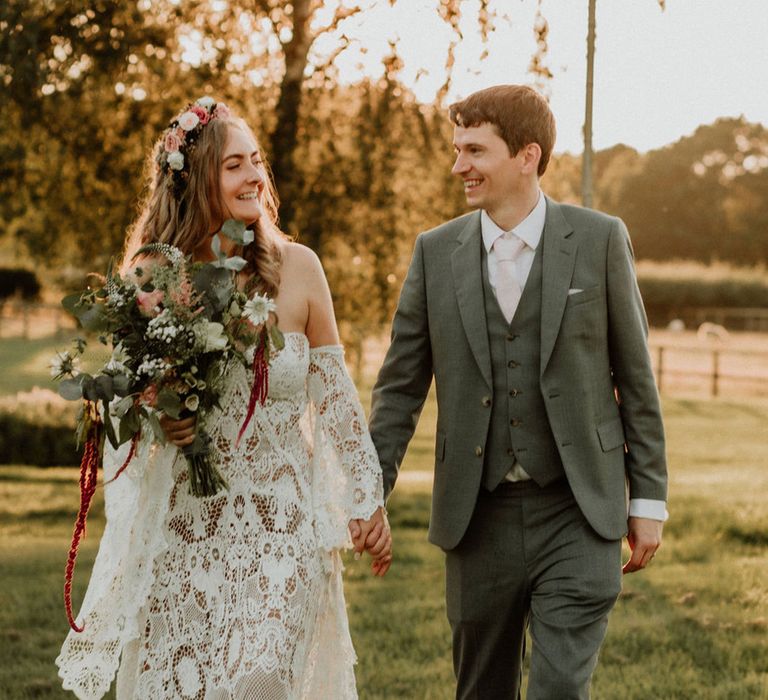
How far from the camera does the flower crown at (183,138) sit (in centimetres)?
411

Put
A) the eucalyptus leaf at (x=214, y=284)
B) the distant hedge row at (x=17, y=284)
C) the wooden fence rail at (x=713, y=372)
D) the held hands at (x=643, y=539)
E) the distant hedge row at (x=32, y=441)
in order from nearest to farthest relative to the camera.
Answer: the eucalyptus leaf at (x=214, y=284), the held hands at (x=643, y=539), the distant hedge row at (x=32, y=441), the wooden fence rail at (x=713, y=372), the distant hedge row at (x=17, y=284)

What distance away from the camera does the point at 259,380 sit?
156 inches

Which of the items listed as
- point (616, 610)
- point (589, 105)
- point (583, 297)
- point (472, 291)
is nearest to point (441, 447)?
point (472, 291)

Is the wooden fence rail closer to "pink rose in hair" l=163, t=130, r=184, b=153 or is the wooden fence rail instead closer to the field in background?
the field in background

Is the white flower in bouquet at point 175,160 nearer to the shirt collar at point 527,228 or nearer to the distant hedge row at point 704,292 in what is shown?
the shirt collar at point 527,228

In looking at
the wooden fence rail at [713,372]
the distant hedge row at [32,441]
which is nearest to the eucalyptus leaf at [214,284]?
the distant hedge row at [32,441]

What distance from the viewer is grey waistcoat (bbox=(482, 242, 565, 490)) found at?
4070 mm

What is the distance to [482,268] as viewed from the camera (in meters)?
4.27

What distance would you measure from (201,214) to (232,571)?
119cm

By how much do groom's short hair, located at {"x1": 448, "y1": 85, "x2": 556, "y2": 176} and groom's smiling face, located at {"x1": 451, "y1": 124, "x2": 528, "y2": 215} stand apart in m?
0.03

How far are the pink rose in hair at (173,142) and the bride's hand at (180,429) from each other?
926mm

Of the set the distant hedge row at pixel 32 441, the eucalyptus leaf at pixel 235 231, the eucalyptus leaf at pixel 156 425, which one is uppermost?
the eucalyptus leaf at pixel 235 231

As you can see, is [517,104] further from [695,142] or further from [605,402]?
[695,142]

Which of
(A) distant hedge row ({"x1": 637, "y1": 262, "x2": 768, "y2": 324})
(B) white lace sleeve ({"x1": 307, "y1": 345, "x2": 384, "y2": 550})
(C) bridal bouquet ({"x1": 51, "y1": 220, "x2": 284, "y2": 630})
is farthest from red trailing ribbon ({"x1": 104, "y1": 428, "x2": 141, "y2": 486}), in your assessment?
(A) distant hedge row ({"x1": 637, "y1": 262, "x2": 768, "y2": 324})
